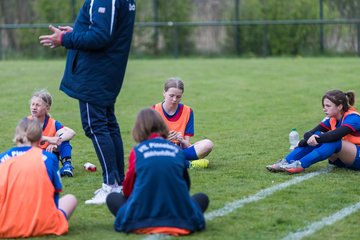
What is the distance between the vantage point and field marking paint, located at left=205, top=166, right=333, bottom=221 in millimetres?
6789

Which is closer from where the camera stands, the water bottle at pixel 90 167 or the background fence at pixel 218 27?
the water bottle at pixel 90 167

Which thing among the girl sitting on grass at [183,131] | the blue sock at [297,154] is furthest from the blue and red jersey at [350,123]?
the girl sitting on grass at [183,131]

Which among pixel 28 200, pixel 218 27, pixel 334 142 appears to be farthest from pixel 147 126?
pixel 218 27

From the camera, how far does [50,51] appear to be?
2856 cm

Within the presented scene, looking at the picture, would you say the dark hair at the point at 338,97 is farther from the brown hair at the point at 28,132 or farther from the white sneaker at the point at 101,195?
the brown hair at the point at 28,132

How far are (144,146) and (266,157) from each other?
151 inches

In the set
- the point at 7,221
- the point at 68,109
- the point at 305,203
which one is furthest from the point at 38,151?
the point at 68,109

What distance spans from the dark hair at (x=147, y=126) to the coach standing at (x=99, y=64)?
45.4 inches

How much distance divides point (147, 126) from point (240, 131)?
6.06 m

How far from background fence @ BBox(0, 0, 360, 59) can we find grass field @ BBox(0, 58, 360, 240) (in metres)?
3.47

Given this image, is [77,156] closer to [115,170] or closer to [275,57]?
[115,170]

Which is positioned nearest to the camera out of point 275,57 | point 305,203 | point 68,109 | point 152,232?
point 152,232

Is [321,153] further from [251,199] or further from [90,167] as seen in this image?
[90,167]

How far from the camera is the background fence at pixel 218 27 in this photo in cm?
2817
